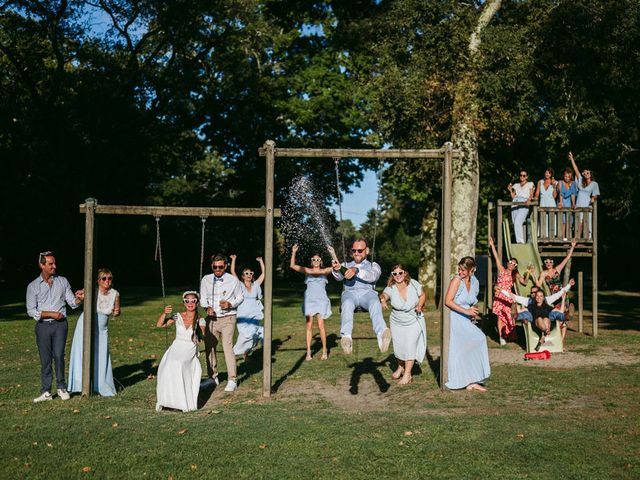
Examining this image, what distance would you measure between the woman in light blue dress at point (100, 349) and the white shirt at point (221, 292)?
4.48ft

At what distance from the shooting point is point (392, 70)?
23.6 m

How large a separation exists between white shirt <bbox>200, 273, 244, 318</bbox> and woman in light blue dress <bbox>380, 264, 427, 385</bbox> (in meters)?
2.25

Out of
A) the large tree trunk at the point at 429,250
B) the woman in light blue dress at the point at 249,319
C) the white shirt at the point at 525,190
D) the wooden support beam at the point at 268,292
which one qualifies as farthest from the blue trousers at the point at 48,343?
the large tree trunk at the point at 429,250

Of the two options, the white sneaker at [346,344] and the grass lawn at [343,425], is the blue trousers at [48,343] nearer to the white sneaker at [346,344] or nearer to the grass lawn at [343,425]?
the grass lawn at [343,425]

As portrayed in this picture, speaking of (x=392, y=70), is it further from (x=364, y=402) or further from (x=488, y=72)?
(x=364, y=402)

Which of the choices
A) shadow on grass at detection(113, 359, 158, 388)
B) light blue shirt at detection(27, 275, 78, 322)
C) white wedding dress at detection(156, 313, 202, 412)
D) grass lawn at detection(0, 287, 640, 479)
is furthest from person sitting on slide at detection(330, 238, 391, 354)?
light blue shirt at detection(27, 275, 78, 322)

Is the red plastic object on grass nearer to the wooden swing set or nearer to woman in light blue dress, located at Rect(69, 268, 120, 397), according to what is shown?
the wooden swing set

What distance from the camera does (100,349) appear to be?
39.1ft

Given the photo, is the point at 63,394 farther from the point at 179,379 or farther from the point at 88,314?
the point at 179,379

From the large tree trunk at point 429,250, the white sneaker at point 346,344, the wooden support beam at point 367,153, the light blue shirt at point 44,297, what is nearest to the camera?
the light blue shirt at point 44,297

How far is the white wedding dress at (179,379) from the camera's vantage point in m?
10.7

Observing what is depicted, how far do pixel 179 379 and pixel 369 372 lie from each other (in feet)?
13.6

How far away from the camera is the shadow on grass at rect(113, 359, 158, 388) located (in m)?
13.3

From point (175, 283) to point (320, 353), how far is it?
3311cm
